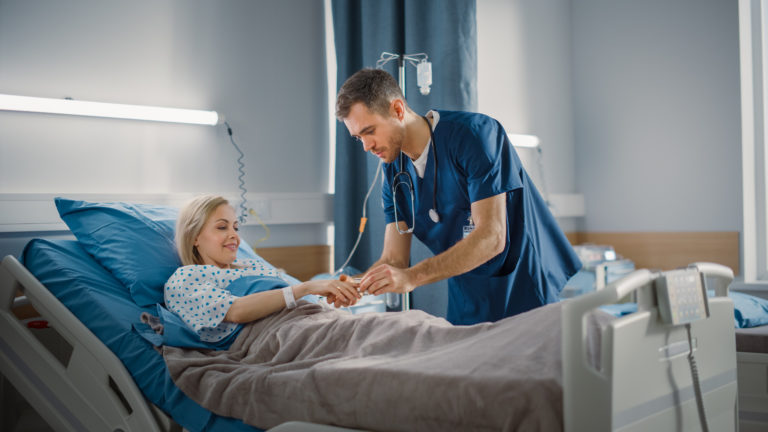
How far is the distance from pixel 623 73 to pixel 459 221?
99.7 inches

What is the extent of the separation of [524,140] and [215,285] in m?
2.38

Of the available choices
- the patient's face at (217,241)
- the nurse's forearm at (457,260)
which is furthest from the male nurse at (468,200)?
the patient's face at (217,241)

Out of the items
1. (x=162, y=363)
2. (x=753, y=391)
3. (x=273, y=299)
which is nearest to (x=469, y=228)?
(x=273, y=299)

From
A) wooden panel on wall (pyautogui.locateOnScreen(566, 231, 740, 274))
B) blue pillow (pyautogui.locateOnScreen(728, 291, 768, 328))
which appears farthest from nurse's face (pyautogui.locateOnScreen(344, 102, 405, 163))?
wooden panel on wall (pyautogui.locateOnScreen(566, 231, 740, 274))

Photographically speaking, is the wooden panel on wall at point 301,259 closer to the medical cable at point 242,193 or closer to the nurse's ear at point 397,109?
the medical cable at point 242,193

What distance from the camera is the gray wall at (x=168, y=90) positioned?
2.35 meters

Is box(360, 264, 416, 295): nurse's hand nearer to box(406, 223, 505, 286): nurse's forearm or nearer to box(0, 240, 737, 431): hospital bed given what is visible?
box(406, 223, 505, 286): nurse's forearm

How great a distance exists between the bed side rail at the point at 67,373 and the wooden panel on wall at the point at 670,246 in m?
3.13

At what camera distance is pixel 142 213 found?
2.27 metres

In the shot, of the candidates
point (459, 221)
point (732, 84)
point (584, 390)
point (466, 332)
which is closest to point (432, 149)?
point (459, 221)

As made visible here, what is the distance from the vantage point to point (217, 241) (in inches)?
84.9

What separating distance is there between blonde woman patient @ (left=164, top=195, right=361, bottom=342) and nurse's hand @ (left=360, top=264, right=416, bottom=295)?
12 cm

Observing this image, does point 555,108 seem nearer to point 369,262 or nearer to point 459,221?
point 369,262

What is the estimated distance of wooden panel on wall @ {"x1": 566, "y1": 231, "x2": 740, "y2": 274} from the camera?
3.60m
